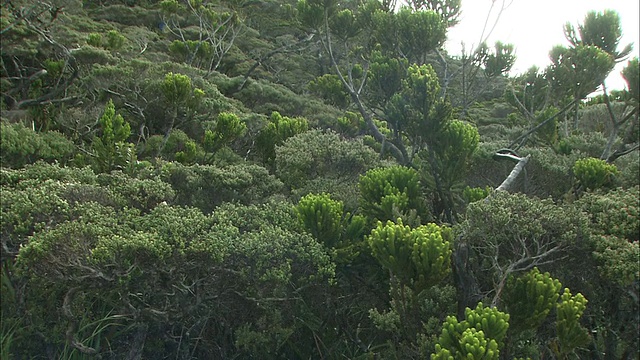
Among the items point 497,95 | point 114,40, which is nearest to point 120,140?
point 114,40

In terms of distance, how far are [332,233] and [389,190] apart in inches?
29.4

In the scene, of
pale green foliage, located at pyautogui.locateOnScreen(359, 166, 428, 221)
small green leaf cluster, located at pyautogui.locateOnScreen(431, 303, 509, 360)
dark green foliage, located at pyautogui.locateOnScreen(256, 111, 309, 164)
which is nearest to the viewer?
small green leaf cluster, located at pyautogui.locateOnScreen(431, 303, 509, 360)

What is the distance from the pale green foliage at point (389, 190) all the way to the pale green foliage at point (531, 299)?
1.44 metres

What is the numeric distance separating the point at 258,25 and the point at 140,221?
1706cm

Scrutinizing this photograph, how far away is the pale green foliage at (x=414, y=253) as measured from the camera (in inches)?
142

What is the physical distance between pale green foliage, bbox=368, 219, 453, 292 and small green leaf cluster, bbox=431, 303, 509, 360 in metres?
0.43

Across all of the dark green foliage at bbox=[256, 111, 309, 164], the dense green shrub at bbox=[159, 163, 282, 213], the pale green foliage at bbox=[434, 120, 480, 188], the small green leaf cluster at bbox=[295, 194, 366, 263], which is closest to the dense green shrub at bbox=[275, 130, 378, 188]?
the dense green shrub at bbox=[159, 163, 282, 213]

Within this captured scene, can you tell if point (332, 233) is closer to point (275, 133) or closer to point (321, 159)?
point (321, 159)

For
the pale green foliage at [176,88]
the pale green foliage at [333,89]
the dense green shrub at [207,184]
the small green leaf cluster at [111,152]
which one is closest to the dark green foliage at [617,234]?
the dense green shrub at [207,184]

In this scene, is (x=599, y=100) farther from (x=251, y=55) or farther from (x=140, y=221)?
(x=140, y=221)

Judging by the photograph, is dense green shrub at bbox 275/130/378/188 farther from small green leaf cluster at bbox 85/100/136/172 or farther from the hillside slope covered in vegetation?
small green leaf cluster at bbox 85/100/136/172

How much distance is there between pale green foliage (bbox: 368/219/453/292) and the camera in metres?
3.60

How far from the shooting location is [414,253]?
3.63 meters

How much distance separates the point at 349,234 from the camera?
5020mm
